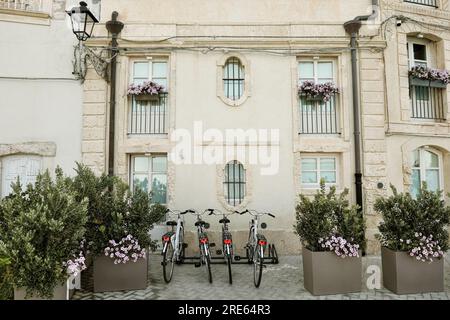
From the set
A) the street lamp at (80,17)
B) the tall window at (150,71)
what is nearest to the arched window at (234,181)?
the tall window at (150,71)

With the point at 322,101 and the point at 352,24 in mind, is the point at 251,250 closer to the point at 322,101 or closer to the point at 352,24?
the point at 322,101

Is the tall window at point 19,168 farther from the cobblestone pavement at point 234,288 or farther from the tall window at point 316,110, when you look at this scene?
the tall window at point 316,110

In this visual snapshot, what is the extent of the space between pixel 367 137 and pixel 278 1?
Result: 12.5ft

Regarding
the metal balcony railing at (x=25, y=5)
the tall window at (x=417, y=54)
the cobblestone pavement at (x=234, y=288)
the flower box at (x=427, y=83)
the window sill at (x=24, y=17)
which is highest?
the metal balcony railing at (x=25, y=5)

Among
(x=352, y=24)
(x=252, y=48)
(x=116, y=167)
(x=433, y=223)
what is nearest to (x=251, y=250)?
(x=433, y=223)

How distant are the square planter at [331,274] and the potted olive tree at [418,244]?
632 mm

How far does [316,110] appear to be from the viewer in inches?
301

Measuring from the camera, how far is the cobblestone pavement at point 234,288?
15.2ft

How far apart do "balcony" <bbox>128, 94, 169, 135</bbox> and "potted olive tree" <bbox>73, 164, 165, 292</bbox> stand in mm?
2760

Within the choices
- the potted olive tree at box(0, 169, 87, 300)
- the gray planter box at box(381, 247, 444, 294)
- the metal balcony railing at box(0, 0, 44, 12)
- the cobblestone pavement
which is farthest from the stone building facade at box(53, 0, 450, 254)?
the potted olive tree at box(0, 169, 87, 300)

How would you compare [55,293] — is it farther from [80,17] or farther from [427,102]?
[427,102]

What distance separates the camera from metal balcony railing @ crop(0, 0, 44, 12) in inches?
297
